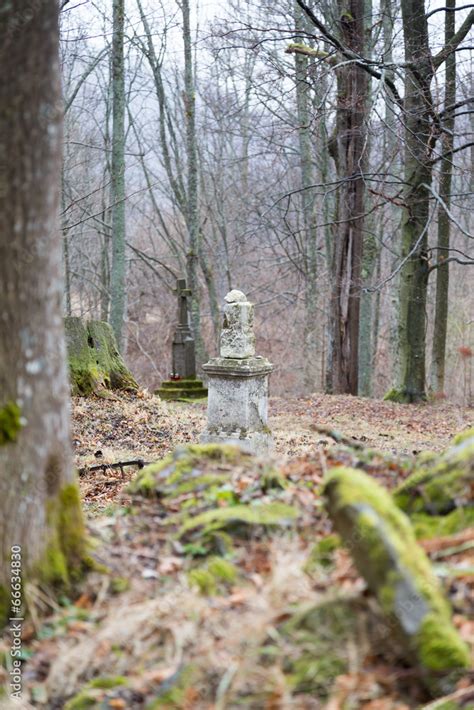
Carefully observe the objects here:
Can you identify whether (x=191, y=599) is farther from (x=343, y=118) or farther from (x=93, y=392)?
(x=343, y=118)

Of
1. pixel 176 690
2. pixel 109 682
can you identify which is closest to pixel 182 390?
pixel 109 682

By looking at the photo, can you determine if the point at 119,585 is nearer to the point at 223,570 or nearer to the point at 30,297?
the point at 223,570

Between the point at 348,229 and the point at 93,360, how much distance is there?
7019mm

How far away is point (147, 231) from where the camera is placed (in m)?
31.3

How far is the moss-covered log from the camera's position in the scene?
38.7 ft

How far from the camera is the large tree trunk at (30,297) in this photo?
2885 mm

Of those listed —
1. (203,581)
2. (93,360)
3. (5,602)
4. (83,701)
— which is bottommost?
(83,701)

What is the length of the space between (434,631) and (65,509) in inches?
68.4

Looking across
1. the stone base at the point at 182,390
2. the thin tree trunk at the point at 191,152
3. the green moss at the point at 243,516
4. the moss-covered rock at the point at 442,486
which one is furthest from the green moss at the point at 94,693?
the thin tree trunk at the point at 191,152

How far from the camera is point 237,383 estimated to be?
353 inches

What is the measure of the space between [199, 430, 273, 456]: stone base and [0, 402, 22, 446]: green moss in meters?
5.96

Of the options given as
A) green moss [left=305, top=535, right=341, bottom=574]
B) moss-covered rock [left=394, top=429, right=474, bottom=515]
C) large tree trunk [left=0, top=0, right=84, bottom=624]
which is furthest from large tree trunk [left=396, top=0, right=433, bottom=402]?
large tree trunk [left=0, top=0, right=84, bottom=624]

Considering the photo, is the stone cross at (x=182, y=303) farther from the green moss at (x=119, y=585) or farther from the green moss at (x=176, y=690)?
the green moss at (x=176, y=690)

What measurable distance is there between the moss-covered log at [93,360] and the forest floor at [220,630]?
27.0 feet
